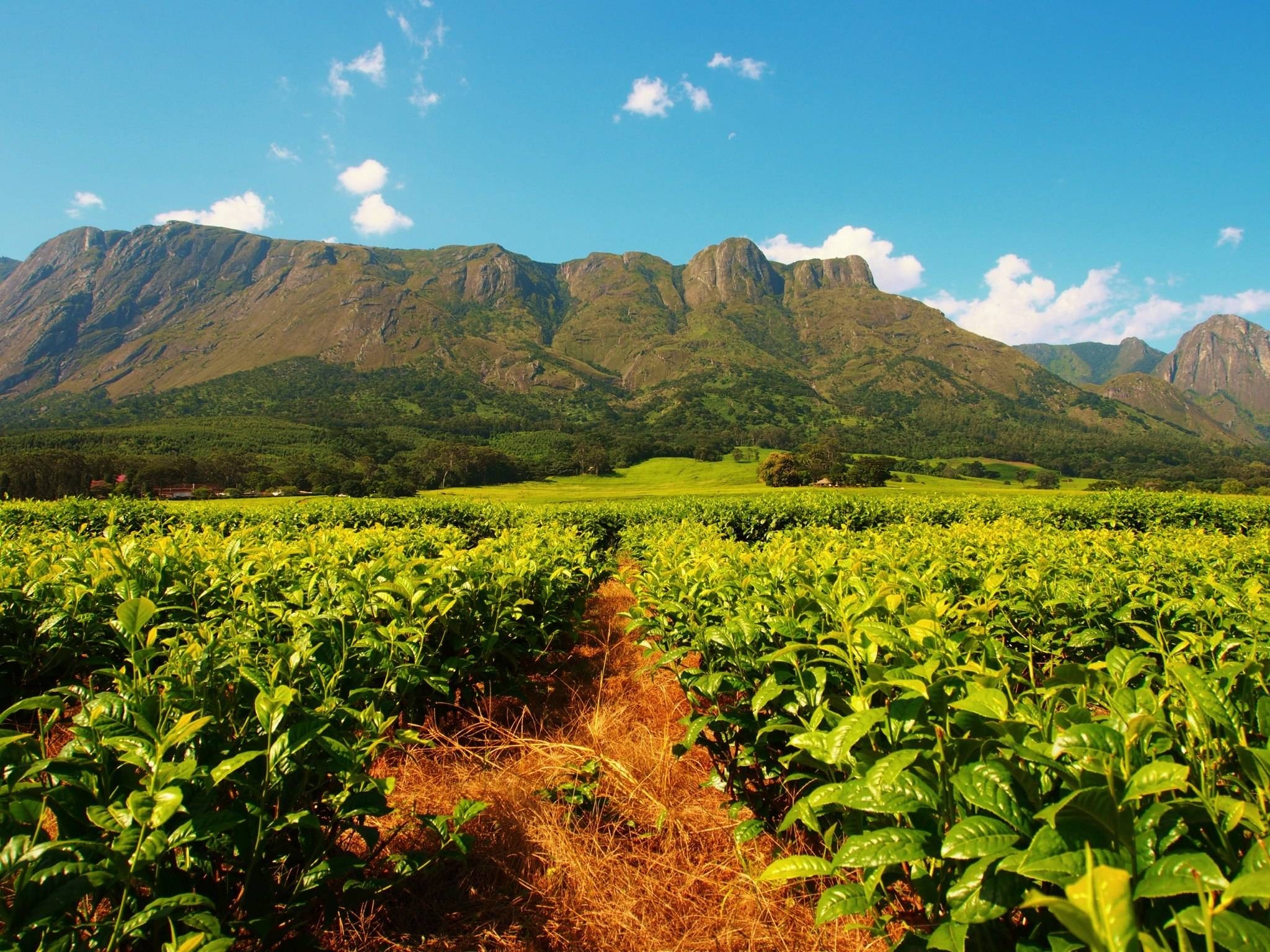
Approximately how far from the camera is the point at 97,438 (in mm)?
105000

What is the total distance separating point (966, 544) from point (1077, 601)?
2653mm

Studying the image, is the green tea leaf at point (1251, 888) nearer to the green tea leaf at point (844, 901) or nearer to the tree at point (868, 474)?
the green tea leaf at point (844, 901)

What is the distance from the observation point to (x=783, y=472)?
70250 mm

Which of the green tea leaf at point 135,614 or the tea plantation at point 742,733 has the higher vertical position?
the green tea leaf at point 135,614

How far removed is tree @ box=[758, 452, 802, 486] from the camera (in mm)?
69938

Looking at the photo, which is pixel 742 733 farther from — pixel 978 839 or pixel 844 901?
pixel 978 839

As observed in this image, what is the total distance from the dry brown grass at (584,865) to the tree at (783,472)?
66.7 m

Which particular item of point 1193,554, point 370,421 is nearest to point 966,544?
point 1193,554

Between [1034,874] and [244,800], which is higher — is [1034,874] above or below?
above

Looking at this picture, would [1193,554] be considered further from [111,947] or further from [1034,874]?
[111,947]

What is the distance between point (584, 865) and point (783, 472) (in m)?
69.9

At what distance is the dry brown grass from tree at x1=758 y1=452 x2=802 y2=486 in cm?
6671

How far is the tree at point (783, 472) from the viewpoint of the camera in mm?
69938

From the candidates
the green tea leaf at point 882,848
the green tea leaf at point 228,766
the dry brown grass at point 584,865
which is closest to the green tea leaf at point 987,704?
the green tea leaf at point 882,848
